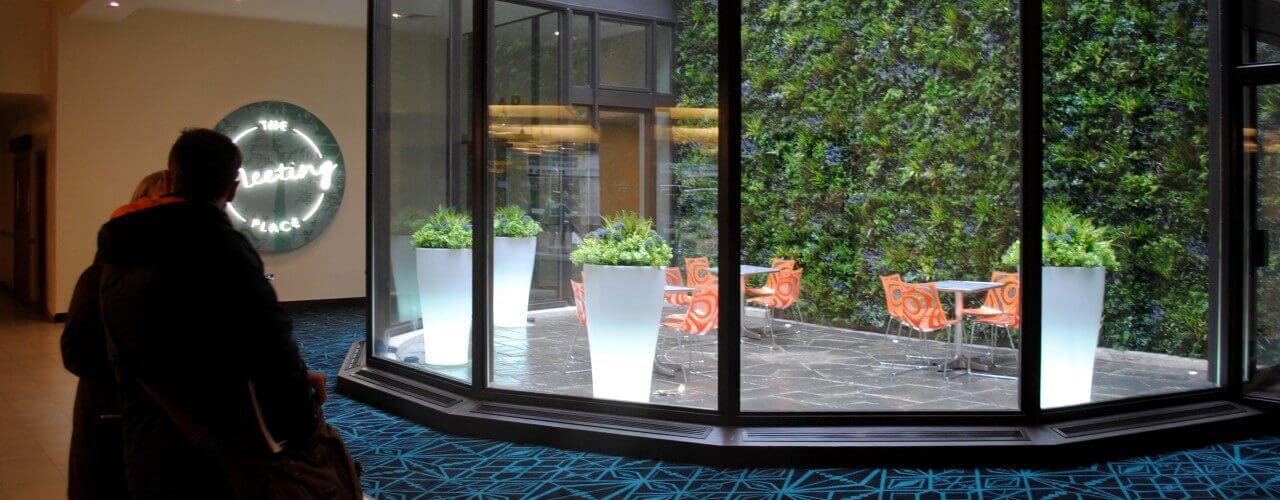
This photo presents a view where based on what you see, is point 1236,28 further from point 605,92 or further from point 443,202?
point 443,202

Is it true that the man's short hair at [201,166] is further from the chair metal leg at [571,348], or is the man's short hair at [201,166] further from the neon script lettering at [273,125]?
the neon script lettering at [273,125]

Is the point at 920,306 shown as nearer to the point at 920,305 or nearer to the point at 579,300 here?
the point at 920,305

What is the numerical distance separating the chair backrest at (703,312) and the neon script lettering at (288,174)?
25.2 ft

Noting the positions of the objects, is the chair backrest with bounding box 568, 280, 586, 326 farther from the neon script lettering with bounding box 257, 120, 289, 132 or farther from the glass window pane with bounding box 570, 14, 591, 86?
the neon script lettering with bounding box 257, 120, 289, 132

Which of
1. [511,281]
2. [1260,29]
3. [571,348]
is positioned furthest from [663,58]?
[1260,29]

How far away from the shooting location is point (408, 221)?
7547mm

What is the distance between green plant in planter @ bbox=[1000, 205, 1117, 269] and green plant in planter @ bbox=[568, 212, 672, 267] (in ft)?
6.25

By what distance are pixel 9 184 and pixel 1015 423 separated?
14.9 m

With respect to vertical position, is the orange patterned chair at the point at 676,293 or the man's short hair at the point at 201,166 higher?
the man's short hair at the point at 201,166

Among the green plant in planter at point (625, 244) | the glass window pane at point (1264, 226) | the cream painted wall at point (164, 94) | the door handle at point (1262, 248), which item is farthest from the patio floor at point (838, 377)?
the cream painted wall at point (164, 94)

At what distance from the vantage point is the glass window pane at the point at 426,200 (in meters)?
6.93

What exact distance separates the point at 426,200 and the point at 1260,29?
546 centimetres

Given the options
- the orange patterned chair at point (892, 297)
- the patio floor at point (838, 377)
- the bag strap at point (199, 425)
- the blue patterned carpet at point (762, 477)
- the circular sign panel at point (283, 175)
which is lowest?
the blue patterned carpet at point (762, 477)

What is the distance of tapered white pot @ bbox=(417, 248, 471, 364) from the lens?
7016mm
